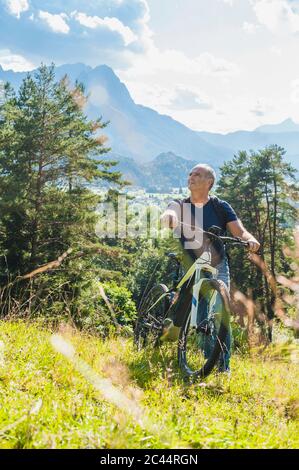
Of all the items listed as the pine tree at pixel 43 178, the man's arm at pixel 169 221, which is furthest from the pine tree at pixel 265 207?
the man's arm at pixel 169 221

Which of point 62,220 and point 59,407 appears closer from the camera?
point 59,407

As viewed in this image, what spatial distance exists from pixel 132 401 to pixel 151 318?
2798 mm

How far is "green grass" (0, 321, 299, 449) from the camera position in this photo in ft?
7.86

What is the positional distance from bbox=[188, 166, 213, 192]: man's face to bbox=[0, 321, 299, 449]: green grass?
1.88 m

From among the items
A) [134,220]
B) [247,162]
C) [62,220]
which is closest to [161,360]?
[62,220]

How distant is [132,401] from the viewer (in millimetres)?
2861

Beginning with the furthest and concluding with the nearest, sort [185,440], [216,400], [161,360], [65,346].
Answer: [161,360]
[65,346]
[216,400]
[185,440]

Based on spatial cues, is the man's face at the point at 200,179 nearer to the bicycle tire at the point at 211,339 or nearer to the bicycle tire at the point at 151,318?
the bicycle tire at the point at 211,339

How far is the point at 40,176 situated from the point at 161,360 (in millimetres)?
22762

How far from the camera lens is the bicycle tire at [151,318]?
5.33m

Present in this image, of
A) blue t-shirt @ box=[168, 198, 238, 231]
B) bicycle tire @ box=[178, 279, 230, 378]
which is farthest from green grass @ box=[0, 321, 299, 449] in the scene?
blue t-shirt @ box=[168, 198, 238, 231]

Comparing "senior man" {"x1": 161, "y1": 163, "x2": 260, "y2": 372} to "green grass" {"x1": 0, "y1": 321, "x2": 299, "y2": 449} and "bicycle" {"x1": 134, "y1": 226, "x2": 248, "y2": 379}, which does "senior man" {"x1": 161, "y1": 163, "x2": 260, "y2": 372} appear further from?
"green grass" {"x1": 0, "y1": 321, "x2": 299, "y2": 449}
